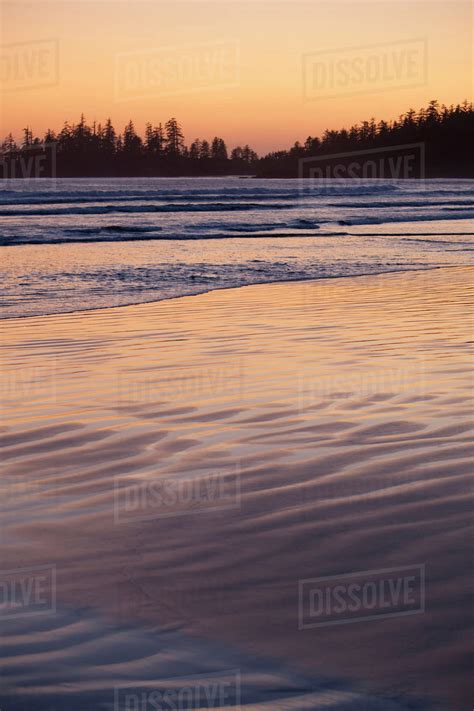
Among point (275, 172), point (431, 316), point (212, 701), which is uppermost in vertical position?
point (275, 172)

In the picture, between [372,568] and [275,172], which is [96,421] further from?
[275,172]

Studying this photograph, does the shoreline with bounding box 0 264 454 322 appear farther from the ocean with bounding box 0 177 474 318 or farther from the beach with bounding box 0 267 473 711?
the beach with bounding box 0 267 473 711

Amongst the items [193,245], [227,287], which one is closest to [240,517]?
[227,287]

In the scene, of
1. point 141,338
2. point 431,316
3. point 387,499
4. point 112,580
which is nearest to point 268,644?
point 112,580

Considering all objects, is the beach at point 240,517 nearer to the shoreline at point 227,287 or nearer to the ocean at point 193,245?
the shoreline at point 227,287

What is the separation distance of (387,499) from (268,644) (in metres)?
1.45

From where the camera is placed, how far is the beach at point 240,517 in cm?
281

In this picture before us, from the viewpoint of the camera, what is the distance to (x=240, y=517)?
4.03m

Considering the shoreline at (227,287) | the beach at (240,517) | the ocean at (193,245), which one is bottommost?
the beach at (240,517)

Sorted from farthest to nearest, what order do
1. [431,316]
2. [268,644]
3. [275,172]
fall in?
[275,172] < [431,316] < [268,644]

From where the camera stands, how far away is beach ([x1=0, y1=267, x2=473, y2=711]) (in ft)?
9.23

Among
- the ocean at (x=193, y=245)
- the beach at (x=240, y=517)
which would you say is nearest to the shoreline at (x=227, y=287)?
the ocean at (x=193, y=245)

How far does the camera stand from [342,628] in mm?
3074

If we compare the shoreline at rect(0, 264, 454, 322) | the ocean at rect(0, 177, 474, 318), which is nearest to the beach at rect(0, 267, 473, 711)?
the shoreline at rect(0, 264, 454, 322)
